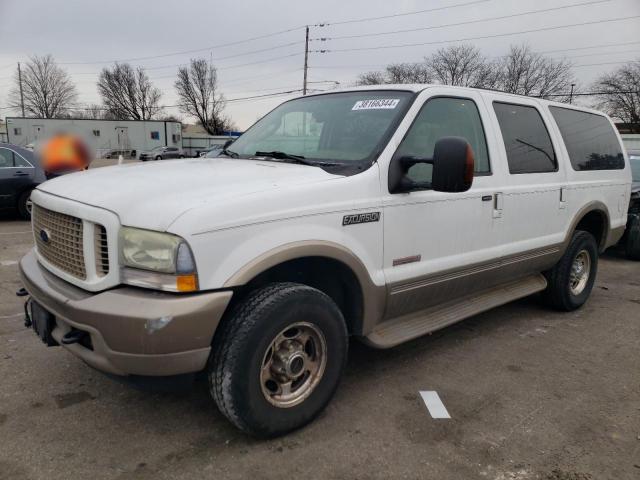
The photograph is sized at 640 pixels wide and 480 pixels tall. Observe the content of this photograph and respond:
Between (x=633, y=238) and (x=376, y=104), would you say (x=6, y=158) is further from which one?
→ (x=633, y=238)

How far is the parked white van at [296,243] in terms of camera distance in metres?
2.27

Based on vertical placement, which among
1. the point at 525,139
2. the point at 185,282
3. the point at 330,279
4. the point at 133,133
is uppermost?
the point at 133,133

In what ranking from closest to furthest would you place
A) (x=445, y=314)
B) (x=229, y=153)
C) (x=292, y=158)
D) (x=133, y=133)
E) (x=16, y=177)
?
(x=292, y=158) < (x=445, y=314) < (x=229, y=153) < (x=16, y=177) < (x=133, y=133)

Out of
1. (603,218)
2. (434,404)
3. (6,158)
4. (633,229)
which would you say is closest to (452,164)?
(434,404)

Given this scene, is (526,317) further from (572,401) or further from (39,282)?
(39,282)

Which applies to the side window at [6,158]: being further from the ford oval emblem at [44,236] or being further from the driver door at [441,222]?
the driver door at [441,222]

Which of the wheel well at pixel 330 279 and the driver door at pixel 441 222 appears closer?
the wheel well at pixel 330 279

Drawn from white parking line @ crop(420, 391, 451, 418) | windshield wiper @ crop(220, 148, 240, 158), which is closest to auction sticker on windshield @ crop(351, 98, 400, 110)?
windshield wiper @ crop(220, 148, 240, 158)

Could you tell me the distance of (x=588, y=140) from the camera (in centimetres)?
495

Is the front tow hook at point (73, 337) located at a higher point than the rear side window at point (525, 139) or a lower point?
lower

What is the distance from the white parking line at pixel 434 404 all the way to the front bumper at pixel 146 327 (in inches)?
57.6

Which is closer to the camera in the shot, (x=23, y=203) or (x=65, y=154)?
(x=65, y=154)

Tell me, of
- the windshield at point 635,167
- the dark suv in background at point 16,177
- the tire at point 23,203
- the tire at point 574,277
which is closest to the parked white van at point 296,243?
the tire at point 574,277

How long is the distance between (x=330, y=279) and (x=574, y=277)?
10.8 ft
